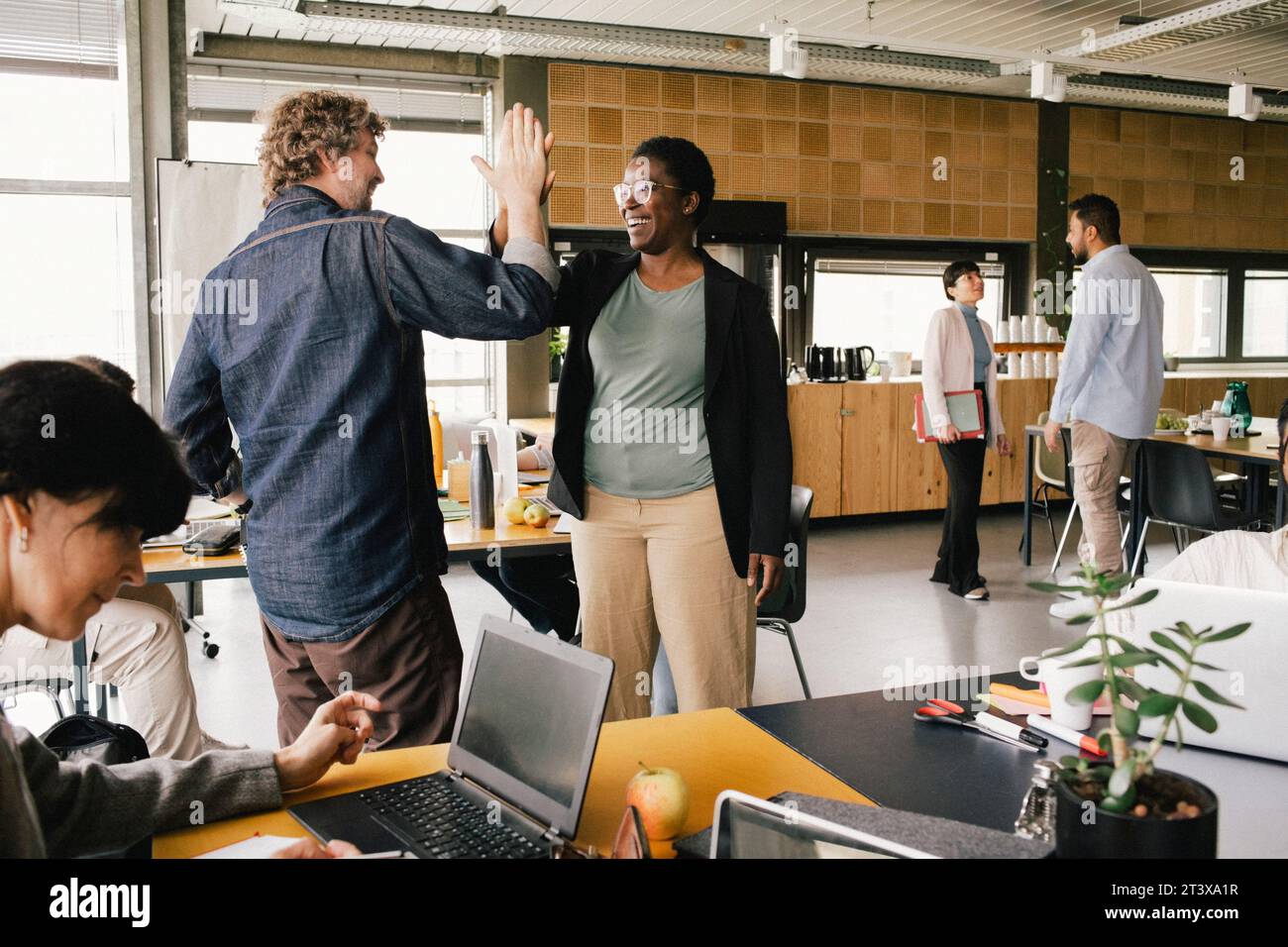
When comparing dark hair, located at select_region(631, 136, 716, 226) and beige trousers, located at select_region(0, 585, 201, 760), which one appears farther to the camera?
beige trousers, located at select_region(0, 585, 201, 760)

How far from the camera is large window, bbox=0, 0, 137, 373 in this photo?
17.4 ft

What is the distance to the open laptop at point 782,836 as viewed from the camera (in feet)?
3.22

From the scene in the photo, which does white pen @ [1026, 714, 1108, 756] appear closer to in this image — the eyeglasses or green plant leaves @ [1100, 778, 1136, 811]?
green plant leaves @ [1100, 778, 1136, 811]

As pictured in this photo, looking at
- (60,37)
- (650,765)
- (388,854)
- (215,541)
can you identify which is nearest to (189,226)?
(60,37)

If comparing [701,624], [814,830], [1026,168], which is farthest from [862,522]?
[814,830]

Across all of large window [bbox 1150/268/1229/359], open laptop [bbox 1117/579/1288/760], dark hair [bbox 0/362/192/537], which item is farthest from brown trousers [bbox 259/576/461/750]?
large window [bbox 1150/268/1229/359]

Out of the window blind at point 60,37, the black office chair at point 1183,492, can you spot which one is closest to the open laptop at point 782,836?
the black office chair at point 1183,492

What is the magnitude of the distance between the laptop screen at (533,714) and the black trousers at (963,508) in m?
4.60

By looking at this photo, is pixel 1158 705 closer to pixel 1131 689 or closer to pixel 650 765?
pixel 1131 689

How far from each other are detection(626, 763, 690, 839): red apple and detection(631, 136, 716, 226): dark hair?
1511 millimetres

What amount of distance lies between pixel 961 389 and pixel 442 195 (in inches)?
Answer: 140

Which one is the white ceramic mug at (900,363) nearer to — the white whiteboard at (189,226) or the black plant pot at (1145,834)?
the white whiteboard at (189,226)

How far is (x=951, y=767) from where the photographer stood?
1530mm
